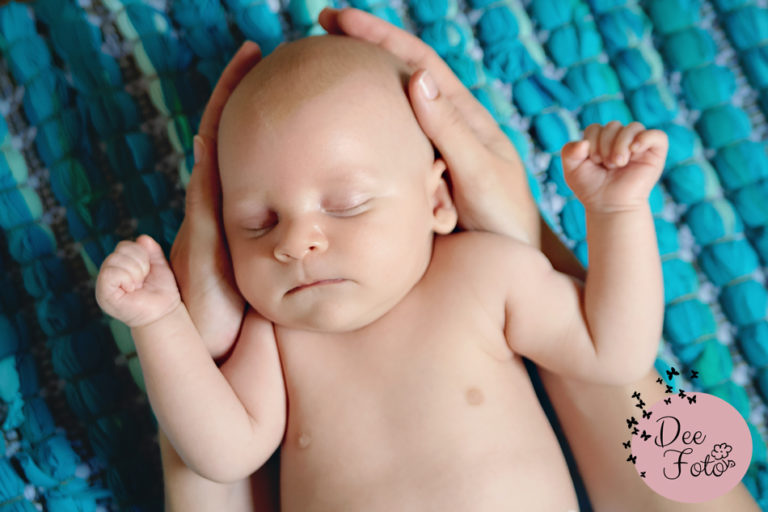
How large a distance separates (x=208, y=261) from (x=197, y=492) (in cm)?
37

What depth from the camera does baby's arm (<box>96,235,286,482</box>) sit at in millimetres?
996

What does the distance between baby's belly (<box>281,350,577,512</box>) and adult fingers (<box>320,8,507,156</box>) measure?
42 centimetres

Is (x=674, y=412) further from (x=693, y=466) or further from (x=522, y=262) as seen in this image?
(x=522, y=262)

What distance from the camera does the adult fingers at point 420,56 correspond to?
1.25 metres

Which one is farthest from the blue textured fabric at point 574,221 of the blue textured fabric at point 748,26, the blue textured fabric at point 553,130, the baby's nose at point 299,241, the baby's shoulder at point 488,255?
the baby's nose at point 299,241

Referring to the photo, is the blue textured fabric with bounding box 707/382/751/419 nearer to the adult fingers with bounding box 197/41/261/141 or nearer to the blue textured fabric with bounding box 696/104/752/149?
the blue textured fabric with bounding box 696/104/752/149

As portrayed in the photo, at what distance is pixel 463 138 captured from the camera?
45.2 inches

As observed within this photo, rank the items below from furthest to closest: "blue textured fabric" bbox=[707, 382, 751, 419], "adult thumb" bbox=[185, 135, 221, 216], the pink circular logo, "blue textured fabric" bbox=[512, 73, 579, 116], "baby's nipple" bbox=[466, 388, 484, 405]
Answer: "blue textured fabric" bbox=[512, 73, 579, 116], "blue textured fabric" bbox=[707, 382, 751, 419], "adult thumb" bbox=[185, 135, 221, 216], "baby's nipple" bbox=[466, 388, 484, 405], the pink circular logo

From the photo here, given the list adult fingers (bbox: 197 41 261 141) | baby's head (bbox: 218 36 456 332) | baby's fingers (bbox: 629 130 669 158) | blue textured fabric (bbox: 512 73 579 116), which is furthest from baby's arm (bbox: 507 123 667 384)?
adult fingers (bbox: 197 41 261 141)

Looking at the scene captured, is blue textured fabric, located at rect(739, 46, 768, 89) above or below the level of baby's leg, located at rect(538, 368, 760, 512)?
above

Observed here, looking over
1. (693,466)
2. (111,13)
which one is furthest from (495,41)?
(693,466)

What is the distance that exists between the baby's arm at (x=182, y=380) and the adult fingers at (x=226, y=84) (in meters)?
0.26

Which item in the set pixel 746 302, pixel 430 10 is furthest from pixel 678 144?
pixel 430 10

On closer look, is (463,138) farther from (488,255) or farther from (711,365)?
(711,365)
